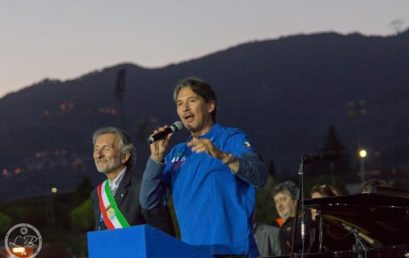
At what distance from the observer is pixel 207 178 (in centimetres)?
464

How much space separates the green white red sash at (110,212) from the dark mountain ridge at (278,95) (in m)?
46.6

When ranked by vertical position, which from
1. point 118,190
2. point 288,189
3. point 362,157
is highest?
point 362,157

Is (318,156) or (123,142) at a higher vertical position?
(123,142)

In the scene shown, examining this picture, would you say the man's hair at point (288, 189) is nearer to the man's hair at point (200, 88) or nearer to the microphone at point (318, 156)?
the microphone at point (318, 156)

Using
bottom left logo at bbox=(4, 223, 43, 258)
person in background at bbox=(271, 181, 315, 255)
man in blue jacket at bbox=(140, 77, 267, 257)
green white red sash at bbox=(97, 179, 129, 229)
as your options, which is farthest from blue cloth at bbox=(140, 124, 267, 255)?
person in background at bbox=(271, 181, 315, 255)

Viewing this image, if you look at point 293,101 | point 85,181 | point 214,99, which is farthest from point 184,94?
point 293,101

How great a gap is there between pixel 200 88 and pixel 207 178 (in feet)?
1.88

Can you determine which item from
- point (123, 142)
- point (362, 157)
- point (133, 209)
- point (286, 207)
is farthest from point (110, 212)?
point (362, 157)

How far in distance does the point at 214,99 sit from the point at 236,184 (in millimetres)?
572

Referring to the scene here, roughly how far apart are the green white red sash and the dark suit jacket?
0.03m

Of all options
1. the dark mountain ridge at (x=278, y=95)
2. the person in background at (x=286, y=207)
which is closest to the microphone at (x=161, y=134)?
the person in background at (x=286, y=207)

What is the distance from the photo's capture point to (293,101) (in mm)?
131125

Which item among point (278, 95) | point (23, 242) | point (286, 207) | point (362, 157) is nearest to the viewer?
point (23, 242)

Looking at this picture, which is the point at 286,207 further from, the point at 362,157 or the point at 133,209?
the point at 362,157
